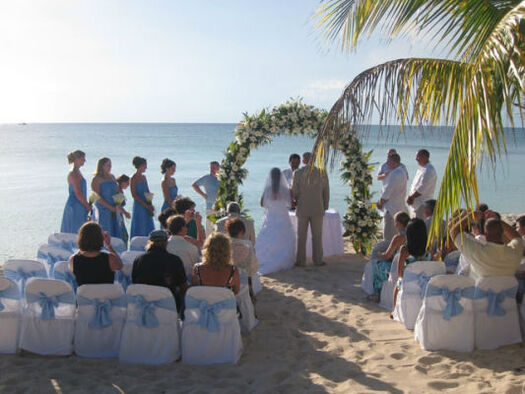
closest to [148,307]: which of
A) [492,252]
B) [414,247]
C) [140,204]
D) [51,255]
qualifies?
[51,255]

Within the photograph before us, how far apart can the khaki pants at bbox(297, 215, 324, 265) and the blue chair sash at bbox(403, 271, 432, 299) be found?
3238 millimetres

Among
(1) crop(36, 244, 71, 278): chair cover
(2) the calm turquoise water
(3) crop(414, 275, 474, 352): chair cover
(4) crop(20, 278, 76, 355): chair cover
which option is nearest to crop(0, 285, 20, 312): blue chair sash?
(4) crop(20, 278, 76, 355): chair cover

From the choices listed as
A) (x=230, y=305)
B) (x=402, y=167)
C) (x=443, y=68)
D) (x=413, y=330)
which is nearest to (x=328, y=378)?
(x=230, y=305)

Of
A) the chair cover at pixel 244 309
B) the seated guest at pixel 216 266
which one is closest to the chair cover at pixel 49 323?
the seated guest at pixel 216 266

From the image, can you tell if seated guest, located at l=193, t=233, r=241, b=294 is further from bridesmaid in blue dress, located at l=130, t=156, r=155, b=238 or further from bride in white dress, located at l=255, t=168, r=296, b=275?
bridesmaid in blue dress, located at l=130, t=156, r=155, b=238

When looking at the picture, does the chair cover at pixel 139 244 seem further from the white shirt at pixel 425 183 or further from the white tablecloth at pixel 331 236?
the white shirt at pixel 425 183

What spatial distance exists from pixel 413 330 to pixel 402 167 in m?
3.97

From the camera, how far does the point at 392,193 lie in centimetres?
919

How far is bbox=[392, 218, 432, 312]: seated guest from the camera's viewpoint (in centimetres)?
612

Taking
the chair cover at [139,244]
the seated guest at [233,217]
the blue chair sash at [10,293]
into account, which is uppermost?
the seated guest at [233,217]

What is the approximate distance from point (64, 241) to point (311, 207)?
3967 mm

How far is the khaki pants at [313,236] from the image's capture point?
9.17 metres

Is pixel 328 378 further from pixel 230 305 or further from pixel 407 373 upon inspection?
pixel 230 305

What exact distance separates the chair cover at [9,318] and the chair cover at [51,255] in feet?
4.17
